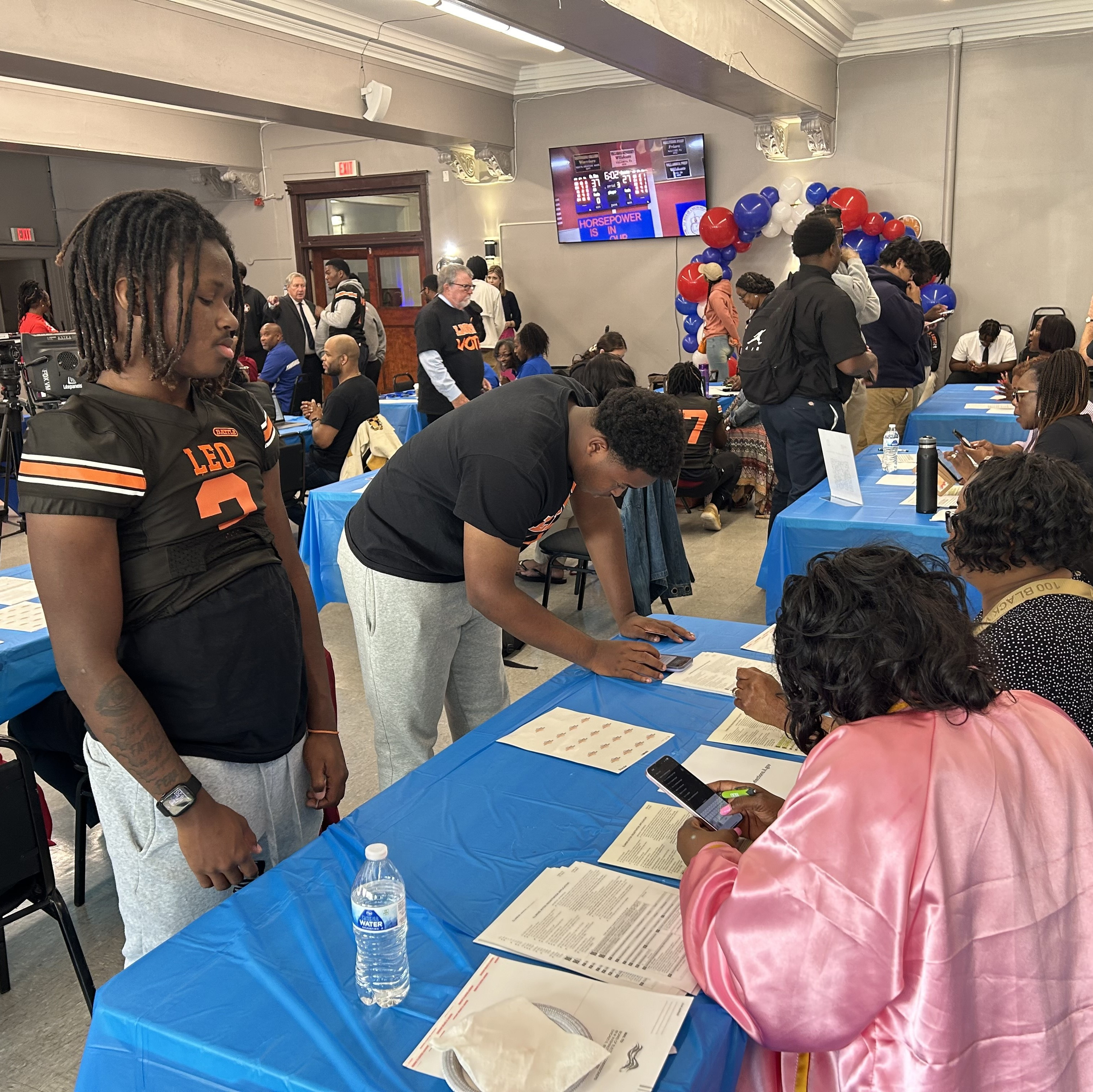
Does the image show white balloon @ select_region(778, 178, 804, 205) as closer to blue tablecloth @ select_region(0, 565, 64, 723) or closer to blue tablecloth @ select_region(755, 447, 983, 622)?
blue tablecloth @ select_region(755, 447, 983, 622)

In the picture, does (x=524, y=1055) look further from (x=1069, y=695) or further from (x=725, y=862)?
(x=1069, y=695)

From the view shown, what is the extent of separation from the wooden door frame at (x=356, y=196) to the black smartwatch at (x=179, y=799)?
1025cm

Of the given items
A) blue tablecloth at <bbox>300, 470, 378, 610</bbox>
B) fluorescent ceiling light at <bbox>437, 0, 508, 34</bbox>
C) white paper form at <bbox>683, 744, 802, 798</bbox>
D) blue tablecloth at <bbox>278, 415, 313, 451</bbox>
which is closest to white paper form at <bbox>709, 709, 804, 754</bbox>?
white paper form at <bbox>683, 744, 802, 798</bbox>

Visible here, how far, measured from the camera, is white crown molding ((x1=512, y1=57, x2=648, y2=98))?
955 cm

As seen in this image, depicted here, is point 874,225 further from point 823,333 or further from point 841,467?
point 841,467

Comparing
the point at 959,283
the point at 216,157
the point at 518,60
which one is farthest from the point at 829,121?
the point at 216,157

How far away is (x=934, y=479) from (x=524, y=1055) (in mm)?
2606

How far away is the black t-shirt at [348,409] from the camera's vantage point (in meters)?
4.82

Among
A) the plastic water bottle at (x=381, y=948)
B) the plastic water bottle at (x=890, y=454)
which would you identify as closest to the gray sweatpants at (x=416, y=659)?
the plastic water bottle at (x=381, y=948)

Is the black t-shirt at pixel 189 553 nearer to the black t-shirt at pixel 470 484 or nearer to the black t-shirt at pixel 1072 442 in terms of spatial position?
the black t-shirt at pixel 470 484

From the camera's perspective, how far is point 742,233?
9.23 metres

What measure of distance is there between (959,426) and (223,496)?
4758mm

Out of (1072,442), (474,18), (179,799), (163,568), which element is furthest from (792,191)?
(179,799)

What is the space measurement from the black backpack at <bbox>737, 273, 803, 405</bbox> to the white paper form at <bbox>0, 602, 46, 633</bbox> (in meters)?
3.05
